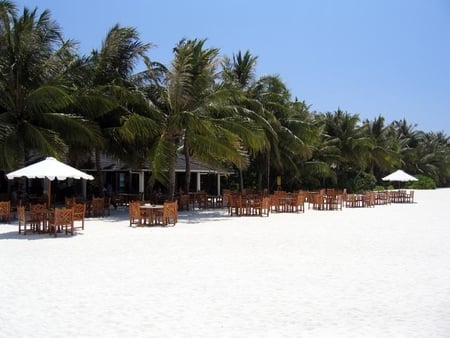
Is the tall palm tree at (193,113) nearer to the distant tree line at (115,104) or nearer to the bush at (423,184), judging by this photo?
the distant tree line at (115,104)

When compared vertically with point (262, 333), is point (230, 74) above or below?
above

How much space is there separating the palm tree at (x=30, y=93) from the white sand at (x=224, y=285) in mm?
5298

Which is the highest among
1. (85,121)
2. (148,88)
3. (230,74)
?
(230,74)

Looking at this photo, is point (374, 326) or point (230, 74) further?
point (230, 74)

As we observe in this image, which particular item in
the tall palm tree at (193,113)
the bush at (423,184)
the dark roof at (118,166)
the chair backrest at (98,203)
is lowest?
→ the chair backrest at (98,203)

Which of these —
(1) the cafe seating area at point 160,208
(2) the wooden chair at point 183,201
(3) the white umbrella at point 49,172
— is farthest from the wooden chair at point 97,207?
(3) the white umbrella at point 49,172

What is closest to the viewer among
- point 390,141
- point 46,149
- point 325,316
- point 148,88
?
point 325,316

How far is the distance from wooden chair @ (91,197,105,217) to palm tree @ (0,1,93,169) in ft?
7.50

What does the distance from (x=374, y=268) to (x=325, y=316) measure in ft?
11.3

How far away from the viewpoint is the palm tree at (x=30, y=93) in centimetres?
1841

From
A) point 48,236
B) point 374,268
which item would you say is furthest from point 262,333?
point 48,236

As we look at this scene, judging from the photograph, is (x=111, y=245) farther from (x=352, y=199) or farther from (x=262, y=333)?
(x=352, y=199)

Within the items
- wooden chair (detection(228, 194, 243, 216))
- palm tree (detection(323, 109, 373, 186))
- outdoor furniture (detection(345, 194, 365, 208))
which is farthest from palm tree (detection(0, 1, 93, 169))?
palm tree (detection(323, 109, 373, 186))

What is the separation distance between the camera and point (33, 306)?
21.4ft
